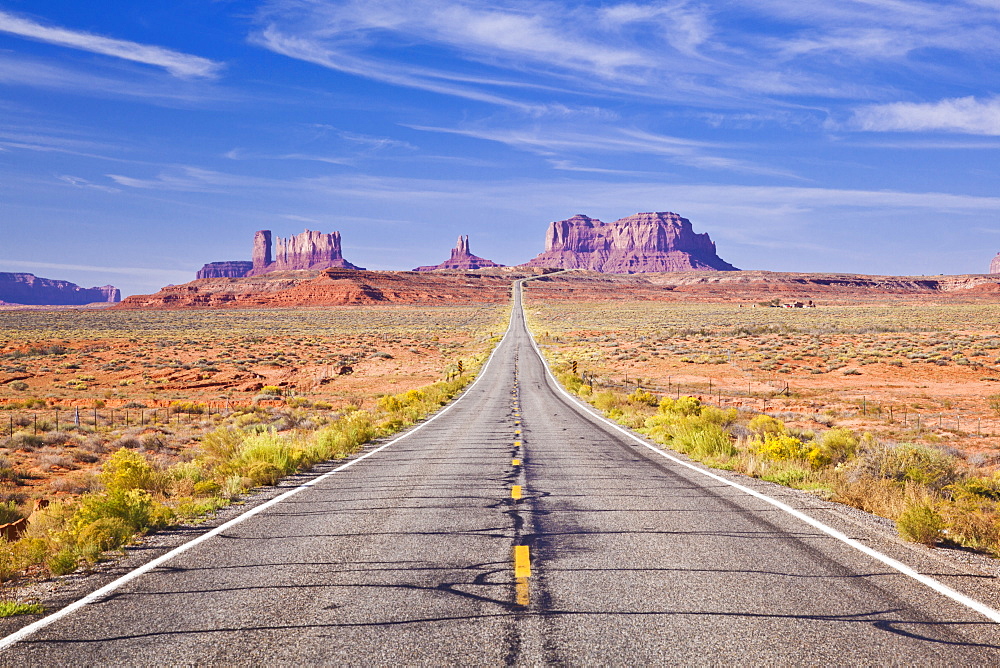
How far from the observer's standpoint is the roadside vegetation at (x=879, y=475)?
6.69 meters

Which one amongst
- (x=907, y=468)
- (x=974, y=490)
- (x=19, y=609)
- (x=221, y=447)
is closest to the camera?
(x=19, y=609)

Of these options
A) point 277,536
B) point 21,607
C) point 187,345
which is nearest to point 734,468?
point 277,536

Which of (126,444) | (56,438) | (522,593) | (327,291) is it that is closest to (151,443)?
(126,444)

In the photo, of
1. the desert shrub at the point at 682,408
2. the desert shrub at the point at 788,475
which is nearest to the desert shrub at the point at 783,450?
the desert shrub at the point at 788,475

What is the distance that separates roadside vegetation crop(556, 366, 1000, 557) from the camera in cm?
669

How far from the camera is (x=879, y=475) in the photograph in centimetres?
956

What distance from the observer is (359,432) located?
53.4 feet

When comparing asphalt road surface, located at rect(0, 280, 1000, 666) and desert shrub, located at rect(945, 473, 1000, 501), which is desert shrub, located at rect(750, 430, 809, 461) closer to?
desert shrub, located at rect(945, 473, 1000, 501)

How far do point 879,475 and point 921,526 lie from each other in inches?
130

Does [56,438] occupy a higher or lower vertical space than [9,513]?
lower

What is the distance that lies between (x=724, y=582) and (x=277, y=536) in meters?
4.42

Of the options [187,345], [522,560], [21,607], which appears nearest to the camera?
[21,607]

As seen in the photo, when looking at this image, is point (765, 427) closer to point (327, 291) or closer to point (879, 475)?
point (879, 475)

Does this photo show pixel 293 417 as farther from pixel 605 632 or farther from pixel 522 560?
pixel 605 632
